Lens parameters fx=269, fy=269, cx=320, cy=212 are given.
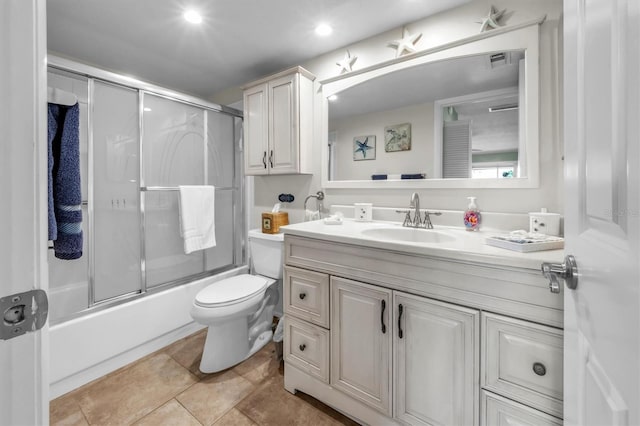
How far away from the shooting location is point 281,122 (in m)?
2.10

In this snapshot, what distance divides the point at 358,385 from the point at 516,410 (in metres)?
0.62

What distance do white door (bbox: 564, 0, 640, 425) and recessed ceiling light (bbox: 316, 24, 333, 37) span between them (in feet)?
4.83

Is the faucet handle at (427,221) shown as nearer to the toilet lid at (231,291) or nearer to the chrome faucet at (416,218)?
the chrome faucet at (416,218)

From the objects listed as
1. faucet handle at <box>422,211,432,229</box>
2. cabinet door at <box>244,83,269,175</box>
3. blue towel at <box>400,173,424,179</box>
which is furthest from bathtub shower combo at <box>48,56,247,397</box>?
faucet handle at <box>422,211,432,229</box>

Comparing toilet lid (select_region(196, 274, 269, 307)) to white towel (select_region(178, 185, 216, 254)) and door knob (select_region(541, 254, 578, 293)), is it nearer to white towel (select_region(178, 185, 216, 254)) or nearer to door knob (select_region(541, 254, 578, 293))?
white towel (select_region(178, 185, 216, 254))

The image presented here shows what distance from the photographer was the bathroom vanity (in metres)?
0.90

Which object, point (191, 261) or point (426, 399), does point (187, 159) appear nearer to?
point (191, 261)

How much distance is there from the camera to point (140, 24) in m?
1.79

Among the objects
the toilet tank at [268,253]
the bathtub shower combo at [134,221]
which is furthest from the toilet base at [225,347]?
the bathtub shower combo at [134,221]

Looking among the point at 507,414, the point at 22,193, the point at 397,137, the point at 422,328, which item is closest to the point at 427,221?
the point at 397,137

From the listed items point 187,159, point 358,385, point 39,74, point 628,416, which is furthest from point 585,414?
point 187,159

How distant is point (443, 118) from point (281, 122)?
3.80ft

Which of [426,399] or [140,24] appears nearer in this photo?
[426,399]

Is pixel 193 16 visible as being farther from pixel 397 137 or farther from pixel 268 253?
pixel 268 253
